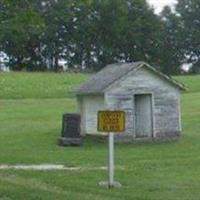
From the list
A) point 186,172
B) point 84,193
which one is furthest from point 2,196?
point 186,172

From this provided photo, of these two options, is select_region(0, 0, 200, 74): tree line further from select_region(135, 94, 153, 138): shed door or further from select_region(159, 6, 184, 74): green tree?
select_region(135, 94, 153, 138): shed door

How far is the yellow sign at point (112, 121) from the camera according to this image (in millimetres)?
15812

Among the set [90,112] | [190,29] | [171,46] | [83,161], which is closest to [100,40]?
[171,46]

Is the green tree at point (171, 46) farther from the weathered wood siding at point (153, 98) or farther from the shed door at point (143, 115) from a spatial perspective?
the weathered wood siding at point (153, 98)

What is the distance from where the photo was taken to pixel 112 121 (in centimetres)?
1586

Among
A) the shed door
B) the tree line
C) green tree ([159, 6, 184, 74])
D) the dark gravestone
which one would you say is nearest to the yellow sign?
the dark gravestone

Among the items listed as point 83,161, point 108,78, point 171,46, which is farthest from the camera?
point 171,46

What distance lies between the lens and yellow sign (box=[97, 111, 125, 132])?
15812mm

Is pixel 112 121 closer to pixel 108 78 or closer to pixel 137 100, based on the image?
pixel 108 78

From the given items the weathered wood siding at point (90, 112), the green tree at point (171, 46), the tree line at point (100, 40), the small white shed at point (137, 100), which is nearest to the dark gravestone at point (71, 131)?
the weathered wood siding at point (90, 112)

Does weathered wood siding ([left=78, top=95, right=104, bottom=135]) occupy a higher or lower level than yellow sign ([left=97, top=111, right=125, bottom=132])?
higher

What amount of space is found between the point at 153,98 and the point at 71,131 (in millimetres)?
3702

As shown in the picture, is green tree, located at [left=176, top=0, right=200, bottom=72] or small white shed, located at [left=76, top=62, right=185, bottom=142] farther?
green tree, located at [left=176, top=0, right=200, bottom=72]

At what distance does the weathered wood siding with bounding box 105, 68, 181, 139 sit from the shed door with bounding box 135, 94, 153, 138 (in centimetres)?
25
